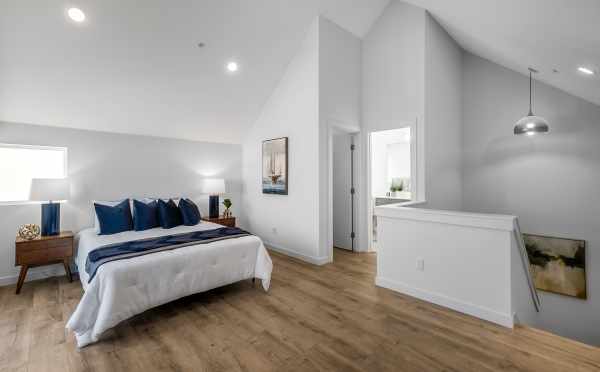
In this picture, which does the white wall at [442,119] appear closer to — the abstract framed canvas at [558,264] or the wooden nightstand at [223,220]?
the abstract framed canvas at [558,264]

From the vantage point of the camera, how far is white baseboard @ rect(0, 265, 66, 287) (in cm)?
347

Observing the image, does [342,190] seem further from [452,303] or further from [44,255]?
[44,255]

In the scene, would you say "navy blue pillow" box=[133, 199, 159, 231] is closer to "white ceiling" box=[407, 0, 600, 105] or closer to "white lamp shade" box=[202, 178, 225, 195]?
"white lamp shade" box=[202, 178, 225, 195]

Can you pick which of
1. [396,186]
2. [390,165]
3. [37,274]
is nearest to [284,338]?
[37,274]

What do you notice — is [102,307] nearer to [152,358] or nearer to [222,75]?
[152,358]

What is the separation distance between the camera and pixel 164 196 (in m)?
4.91

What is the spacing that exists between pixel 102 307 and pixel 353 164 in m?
4.05

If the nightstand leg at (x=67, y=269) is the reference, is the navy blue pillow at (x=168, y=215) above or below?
above

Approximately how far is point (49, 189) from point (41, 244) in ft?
2.23

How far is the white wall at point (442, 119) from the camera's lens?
4.12m

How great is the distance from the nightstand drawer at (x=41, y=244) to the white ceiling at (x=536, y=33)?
5522mm

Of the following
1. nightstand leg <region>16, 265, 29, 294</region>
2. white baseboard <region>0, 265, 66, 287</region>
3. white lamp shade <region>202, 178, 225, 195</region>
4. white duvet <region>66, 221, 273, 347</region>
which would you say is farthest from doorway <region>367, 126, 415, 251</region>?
nightstand leg <region>16, 265, 29, 294</region>

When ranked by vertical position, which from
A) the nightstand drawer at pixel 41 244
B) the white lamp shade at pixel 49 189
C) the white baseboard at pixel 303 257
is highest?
the white lamp shade at pixel 49 189

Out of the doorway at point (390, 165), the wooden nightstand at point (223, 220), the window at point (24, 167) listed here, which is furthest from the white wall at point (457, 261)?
the window at point (24, 167)
